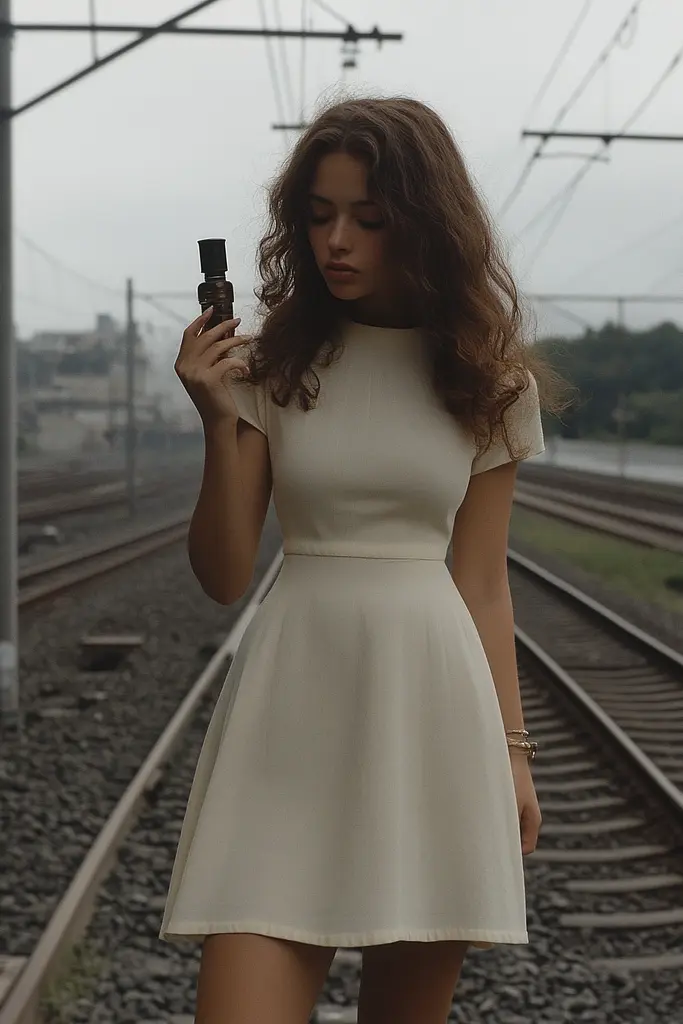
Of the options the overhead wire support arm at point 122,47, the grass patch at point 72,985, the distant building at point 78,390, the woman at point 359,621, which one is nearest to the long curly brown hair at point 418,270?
the woman at point 359,621

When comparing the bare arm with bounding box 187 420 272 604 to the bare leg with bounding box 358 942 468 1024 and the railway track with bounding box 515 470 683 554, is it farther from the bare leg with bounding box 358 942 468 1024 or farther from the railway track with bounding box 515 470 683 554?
the railway track with bounding box 515 470 683 554

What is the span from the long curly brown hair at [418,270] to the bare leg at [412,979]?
69 cm

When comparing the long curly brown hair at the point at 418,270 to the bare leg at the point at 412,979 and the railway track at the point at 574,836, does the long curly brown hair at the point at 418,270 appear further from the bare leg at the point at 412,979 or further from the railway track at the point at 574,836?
the railway track at the point at 574,836

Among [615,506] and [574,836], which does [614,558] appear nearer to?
[615,506]

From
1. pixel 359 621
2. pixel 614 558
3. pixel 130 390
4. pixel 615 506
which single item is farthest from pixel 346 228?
pixel 615 506

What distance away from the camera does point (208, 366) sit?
1750 mm

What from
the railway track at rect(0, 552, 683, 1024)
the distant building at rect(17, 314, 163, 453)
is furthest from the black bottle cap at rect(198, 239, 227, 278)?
the distant building at rect(17, 314, 163, 453)

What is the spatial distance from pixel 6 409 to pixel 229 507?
6108 millimetres

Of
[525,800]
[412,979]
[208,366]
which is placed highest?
[208,366]

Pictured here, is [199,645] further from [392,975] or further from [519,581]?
[392,975]

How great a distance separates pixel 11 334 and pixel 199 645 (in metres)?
3.51

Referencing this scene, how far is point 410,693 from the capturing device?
1773mm

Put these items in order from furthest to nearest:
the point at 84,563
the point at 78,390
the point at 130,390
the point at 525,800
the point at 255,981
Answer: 1. the point at 130,390
2. the point at 78,390
3. the point at 84,563
4. the point at 525,800
5. the point at 255,981

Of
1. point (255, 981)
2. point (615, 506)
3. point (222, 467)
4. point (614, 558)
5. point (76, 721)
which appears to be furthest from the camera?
point (615, 506)
